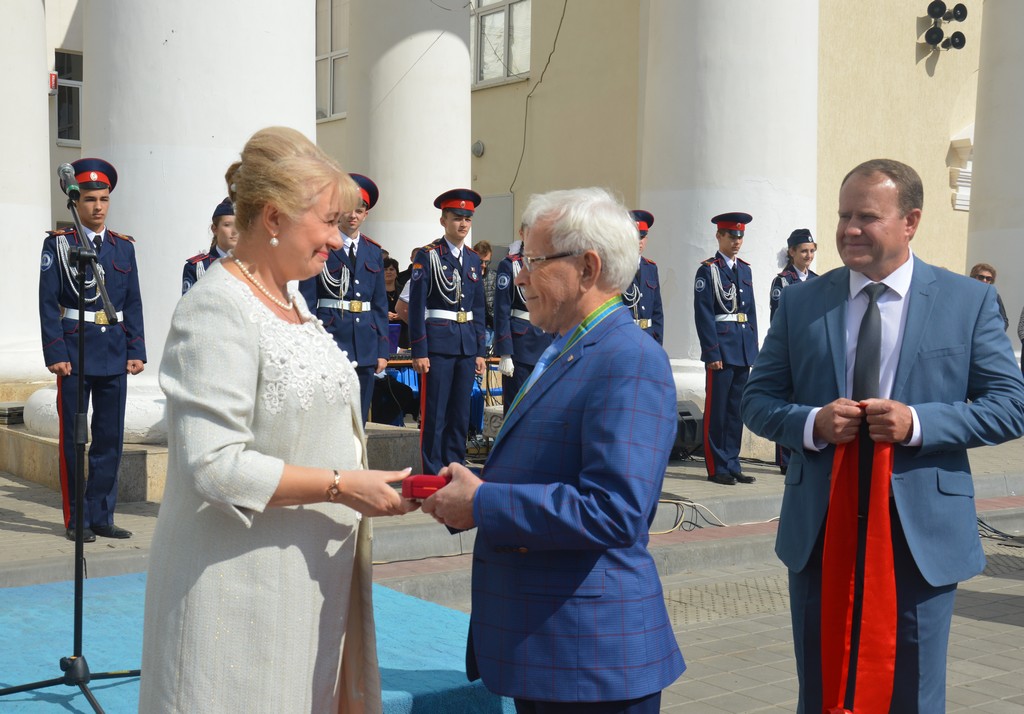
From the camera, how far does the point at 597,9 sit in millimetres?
17156

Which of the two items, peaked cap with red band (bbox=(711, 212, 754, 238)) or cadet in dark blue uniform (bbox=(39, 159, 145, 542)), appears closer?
cadet in dark blue uniform (bbox=(39, 159, 145, 542))

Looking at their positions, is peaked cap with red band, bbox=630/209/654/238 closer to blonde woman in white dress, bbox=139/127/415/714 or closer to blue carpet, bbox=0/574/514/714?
blue carpet, bbox=0/574/514/714

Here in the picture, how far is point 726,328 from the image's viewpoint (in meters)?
9.77

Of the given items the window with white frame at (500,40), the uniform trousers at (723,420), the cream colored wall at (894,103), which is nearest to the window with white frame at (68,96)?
the window with white frame at (500,40)

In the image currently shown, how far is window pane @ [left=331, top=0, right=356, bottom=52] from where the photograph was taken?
22000 mm

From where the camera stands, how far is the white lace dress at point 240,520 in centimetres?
235

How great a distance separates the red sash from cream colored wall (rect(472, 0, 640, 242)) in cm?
1347

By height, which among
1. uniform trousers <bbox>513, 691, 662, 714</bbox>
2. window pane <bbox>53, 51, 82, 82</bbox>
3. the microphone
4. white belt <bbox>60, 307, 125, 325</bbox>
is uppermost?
window pane <bbox>53, 51, 82, 82</bbox>

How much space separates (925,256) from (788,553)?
14.5 m

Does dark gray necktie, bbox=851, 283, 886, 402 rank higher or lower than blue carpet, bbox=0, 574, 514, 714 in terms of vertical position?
higher

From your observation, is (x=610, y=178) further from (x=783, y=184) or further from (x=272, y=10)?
(x=272, y=10)

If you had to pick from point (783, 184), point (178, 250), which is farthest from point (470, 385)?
point (783, 184)

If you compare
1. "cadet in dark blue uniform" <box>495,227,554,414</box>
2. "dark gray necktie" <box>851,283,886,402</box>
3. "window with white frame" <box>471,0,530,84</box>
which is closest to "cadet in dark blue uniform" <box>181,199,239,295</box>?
"cadet in dark blue uniform" <box>495,227,554,414</box>

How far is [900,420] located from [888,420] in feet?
0.10
